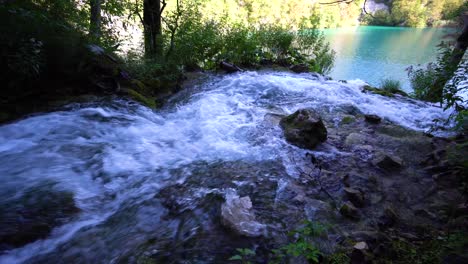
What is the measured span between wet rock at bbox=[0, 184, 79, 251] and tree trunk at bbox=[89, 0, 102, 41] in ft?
12.2

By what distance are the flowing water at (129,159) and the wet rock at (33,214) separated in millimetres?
43

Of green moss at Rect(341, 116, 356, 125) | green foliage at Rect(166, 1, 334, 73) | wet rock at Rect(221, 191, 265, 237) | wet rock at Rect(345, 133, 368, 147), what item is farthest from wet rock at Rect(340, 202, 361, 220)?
green foliage at Rect(166, 1, 334, 73)

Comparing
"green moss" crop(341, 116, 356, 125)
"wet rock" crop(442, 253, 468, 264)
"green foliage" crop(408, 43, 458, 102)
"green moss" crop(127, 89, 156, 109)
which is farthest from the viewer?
"green moss" crop(341, 116, 356, 125)

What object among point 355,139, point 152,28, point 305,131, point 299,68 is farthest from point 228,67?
point 355,139

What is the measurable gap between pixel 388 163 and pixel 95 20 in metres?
6.32

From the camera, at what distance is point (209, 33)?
739 centimetres

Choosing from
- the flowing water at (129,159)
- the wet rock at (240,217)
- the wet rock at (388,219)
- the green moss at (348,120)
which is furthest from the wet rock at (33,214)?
the green moss at (348,120)

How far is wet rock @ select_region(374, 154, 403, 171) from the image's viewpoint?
3.32 m

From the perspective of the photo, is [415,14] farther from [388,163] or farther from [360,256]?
[360,256]

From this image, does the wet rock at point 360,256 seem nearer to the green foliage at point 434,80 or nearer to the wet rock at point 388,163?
the wet rock at point 388,163

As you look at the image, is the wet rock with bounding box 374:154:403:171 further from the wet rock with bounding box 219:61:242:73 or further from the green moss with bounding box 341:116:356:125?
the wet rock with bounding box 219:61:242:73

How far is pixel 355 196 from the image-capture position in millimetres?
2666

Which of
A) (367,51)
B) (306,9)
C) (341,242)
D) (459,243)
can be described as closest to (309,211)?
(341,242)

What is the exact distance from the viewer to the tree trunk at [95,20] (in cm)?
524
